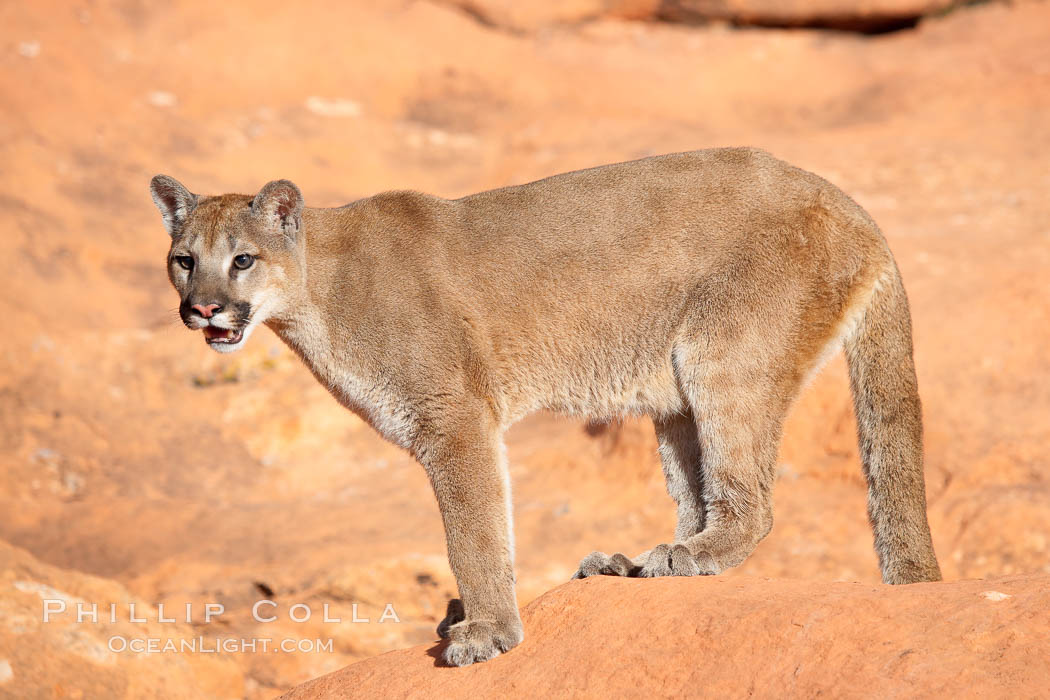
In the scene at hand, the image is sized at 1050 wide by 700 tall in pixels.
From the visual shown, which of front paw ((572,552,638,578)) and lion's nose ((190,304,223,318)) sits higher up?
lion's nose ((190,304,223,318))

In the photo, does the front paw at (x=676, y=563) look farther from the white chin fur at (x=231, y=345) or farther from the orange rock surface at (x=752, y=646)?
the white chin fur at (x=231, y=345)

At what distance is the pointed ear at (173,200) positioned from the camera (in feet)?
17.3

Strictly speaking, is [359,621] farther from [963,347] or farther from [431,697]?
[963,347]

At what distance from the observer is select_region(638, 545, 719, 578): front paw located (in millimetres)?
4758

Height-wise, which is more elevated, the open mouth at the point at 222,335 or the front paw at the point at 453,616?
the open mouth at the point at 222,335

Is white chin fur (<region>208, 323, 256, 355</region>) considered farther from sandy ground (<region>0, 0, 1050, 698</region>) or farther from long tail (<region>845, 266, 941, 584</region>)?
long tail (<region>845, 266, 941, 584</region>)

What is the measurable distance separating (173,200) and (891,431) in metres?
3.68

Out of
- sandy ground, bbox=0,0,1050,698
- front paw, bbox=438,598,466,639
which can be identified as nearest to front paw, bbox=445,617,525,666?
front paw, bbox=438,598,466,639

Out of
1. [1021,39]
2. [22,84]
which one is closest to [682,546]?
[22,84]

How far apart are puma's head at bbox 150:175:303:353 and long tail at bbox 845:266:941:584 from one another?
277 cm

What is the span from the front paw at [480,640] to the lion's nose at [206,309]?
1762 mm

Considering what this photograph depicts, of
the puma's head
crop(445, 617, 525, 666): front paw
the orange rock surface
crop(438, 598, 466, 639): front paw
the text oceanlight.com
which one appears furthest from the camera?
the text oceanlight.com

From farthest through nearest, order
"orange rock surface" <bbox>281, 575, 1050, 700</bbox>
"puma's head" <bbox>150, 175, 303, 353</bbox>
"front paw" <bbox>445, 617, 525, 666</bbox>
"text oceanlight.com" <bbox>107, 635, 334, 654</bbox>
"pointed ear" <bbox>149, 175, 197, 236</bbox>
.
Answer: "text oceanlight.com" <bbox>107, 635, 334, 654</bbox> < "pointed ear" <bbox>149, 175, 197, 236</bbox> < "puma's head" <bbox>150, 175, 303, 353</bbox> < "front paw" <bbox>445, 617, 525, 666</bbox> < "orange rock surface" <bbox>281, 575, 1050, 700</bbox>

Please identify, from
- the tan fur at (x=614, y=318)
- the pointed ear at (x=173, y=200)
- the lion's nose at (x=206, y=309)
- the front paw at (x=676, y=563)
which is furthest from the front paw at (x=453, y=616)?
the pointed ear at (x=173, y=200)
